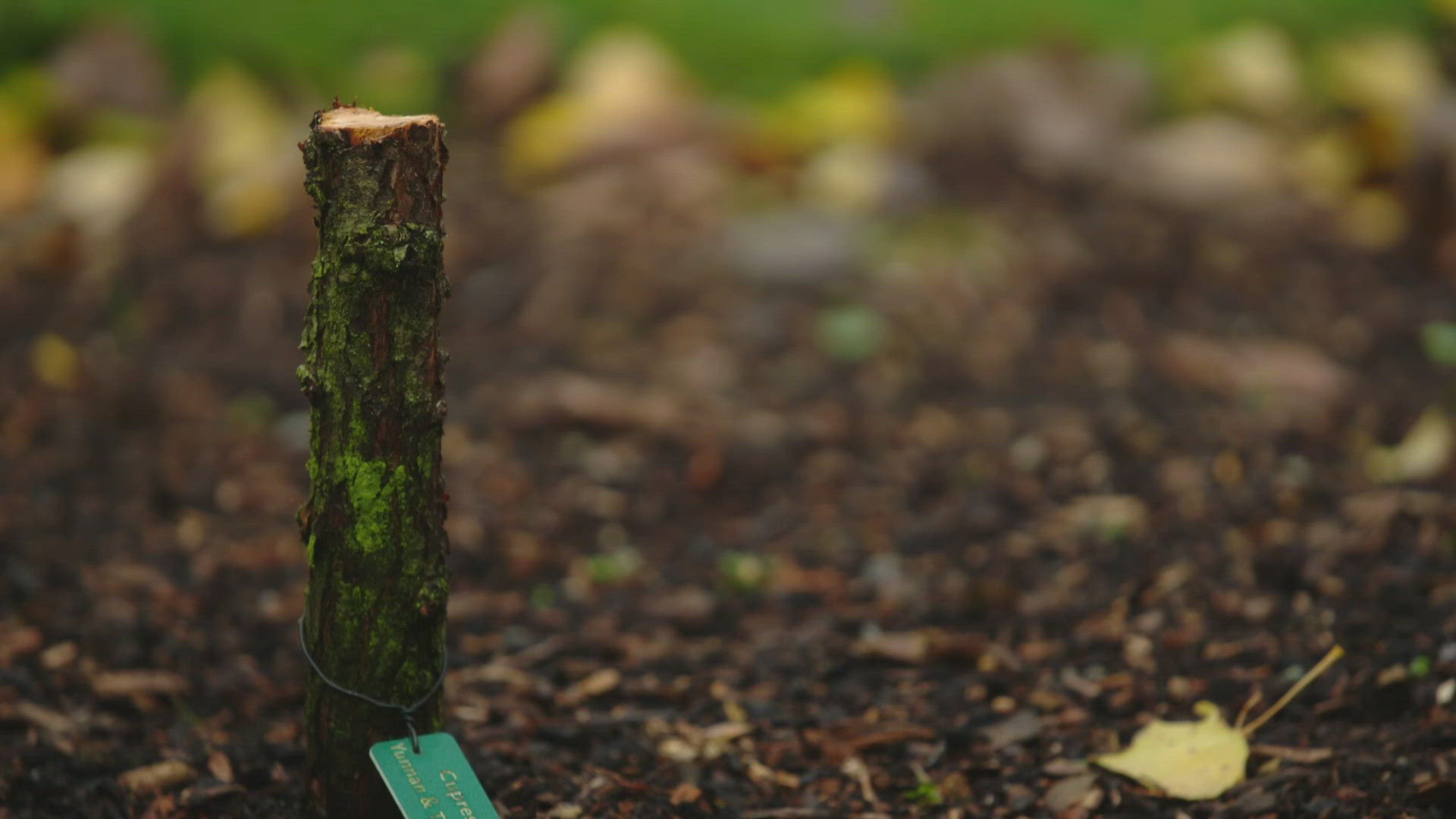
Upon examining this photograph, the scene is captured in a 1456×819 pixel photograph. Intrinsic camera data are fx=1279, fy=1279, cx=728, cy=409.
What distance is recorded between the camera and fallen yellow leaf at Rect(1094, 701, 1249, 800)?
5.30 feet

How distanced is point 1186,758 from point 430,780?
958 millimetres

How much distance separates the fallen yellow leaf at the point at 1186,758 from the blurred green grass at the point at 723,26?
114 inches

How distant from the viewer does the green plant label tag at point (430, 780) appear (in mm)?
1362

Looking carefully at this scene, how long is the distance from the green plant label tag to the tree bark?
0.06m

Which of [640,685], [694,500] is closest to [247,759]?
[640,685]

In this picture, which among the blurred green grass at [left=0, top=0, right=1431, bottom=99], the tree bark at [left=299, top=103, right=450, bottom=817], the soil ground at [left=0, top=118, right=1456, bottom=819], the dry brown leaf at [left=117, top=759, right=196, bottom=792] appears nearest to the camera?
the tree bark at [left=299, top=103, right=450, bottom=817]

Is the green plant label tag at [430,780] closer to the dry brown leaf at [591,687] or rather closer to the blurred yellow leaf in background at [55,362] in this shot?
the dry brown leaf at [591,687]

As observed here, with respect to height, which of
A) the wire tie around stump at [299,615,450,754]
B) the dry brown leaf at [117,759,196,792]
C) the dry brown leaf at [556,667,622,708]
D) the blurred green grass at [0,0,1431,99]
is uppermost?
the blurred green grass at [0,0,1431,99]

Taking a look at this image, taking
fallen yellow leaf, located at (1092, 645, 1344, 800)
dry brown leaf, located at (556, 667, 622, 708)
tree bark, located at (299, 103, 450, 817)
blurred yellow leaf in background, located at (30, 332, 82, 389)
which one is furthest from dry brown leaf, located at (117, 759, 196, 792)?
blurred yellow leaf in background, located at (30, 332, 82, 389)

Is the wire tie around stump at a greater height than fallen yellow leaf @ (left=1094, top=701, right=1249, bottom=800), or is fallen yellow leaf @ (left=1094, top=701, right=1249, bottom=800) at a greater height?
the wire tie around stump

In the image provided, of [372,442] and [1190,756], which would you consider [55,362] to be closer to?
[372,442]

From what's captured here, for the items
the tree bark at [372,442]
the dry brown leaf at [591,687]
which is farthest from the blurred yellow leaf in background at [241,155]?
the tree bark at [372,442]

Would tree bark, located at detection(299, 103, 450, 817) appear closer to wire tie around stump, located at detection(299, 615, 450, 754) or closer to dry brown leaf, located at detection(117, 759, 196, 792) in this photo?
wire tie around stump, located at detection(299, 615, 450, 754)

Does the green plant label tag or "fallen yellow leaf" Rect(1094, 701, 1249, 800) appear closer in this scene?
the green plant label tag
